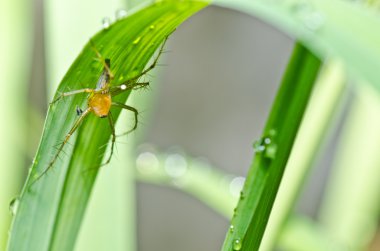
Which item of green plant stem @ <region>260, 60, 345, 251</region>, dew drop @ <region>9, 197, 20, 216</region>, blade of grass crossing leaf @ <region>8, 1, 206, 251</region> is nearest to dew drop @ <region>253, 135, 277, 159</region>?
blade of grass crossing leaf @ <region>8, 1, 206, 251</region>

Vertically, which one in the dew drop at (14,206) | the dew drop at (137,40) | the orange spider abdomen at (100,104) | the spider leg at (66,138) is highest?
the dew drop at (137,40)

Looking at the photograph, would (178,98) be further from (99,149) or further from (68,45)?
(99,149)

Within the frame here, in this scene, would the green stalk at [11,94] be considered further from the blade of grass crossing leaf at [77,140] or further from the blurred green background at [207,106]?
the blurred green background at [207,106]

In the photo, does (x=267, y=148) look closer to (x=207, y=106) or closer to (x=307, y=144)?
(x=307, y=144)

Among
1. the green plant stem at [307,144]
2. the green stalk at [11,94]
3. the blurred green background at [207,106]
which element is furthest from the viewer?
the blurred green background at [207,106]

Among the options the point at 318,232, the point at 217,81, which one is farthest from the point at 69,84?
the point at 217,81

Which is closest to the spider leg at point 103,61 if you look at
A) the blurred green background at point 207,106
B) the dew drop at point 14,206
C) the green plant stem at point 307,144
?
the dew drop at point 14,206

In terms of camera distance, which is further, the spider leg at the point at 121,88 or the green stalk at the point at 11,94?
the green stalk at the point at 11,94
